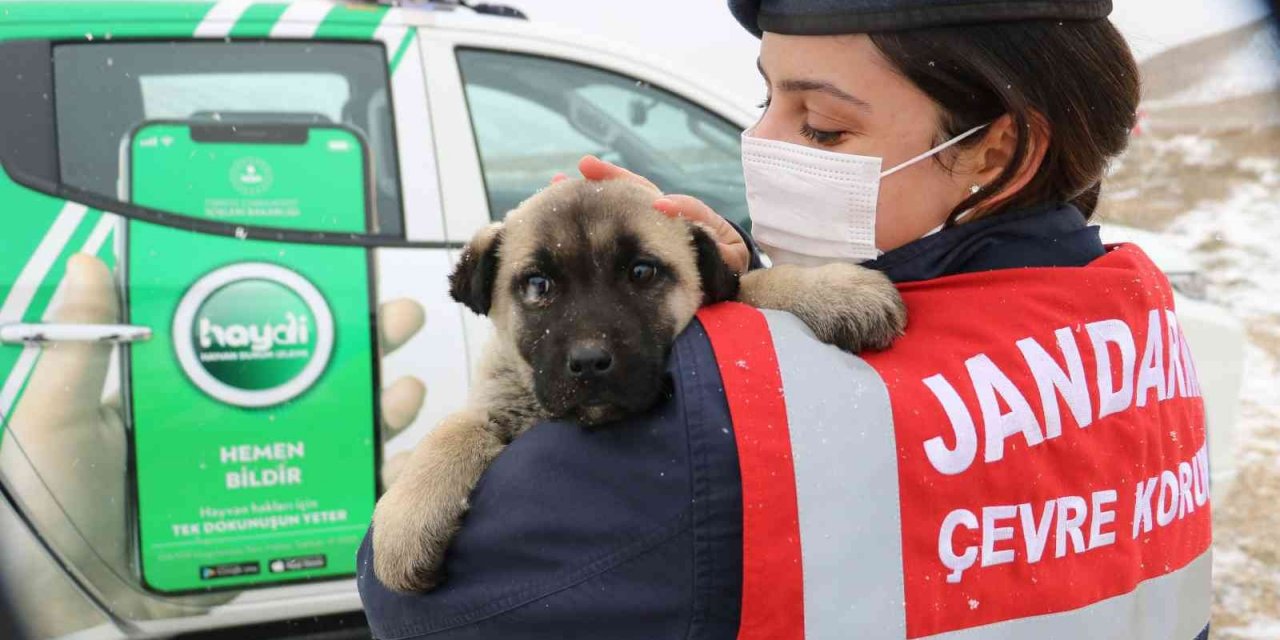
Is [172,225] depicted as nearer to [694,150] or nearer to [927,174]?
[694,150]

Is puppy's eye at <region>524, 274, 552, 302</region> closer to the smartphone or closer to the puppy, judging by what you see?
the puppy

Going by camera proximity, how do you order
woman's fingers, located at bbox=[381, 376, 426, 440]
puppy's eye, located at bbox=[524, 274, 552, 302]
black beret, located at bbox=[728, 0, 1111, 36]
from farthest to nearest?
woman's fingers, located at bbox=[381, 376, 426, 440]
puppy's eye, located at bbox=[524, 274, 552, 302]
black beret, located at bbox=[728, 0, 1111, 36]

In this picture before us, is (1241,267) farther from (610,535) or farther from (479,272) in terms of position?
(610,535)

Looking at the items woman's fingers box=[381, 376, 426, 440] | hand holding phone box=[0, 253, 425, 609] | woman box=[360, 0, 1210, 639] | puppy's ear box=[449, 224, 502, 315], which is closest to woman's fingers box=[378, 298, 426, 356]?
woman's fingers box=[381, 376, 426, 440]

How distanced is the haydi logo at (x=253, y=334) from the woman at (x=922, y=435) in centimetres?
184

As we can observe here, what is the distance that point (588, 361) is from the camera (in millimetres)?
1937

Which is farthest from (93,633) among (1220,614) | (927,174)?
(1220,614)

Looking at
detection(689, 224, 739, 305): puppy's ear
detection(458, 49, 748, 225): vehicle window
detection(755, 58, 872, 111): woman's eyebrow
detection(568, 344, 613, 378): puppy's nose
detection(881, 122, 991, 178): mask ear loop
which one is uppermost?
detection(755, 58, 872, 111): woman's eyebrow

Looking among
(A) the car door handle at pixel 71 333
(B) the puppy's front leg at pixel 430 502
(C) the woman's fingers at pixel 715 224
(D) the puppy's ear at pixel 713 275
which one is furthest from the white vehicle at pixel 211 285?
(D) the puppy's ear at pixel 713 275

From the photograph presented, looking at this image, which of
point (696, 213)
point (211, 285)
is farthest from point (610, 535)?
point (211, 285)

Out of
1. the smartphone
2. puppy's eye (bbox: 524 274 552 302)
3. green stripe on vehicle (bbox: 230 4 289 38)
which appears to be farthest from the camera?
green stripe on vehicle (bbox: 230 4 289 38)

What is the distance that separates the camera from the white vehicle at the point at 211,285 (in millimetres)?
3326

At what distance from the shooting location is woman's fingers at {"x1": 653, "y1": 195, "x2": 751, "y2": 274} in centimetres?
231

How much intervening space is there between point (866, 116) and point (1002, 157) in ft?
0.93
